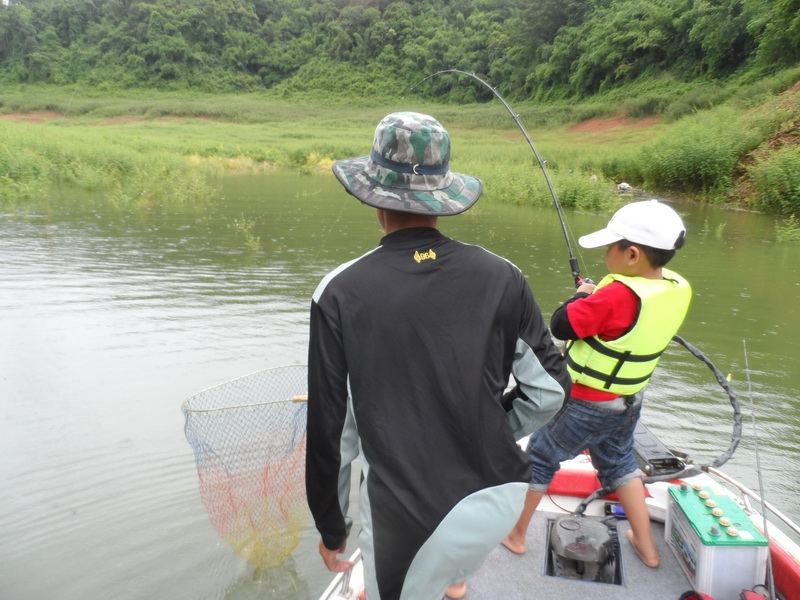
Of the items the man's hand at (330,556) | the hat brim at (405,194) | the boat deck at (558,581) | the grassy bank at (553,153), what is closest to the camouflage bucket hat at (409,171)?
the hat brim at (405,194)

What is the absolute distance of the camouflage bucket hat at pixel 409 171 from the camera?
1481 millimetres

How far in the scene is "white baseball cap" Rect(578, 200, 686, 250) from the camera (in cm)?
222

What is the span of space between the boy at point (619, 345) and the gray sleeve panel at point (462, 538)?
884 millimetres

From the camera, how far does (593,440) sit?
8.24 feet

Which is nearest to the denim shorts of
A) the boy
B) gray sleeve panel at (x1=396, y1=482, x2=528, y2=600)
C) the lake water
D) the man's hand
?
the boy

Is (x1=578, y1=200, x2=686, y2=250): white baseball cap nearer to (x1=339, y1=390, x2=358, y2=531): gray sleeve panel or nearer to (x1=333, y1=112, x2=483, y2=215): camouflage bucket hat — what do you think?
(x1=333, y1=112, x2=483, y2=215): camouflage bucket hat

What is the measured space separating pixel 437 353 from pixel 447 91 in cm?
5732

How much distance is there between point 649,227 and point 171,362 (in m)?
4.56

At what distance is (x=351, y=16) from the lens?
70562 millimetres

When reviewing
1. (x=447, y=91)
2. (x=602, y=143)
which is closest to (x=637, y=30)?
(x=602, y=143)

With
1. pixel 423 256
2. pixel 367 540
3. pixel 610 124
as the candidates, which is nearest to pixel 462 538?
pixel 367 540

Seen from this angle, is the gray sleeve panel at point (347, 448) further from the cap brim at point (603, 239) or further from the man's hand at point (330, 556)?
the cap brim at point (603, 239)

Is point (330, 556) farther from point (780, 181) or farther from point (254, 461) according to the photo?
point (780, 181)

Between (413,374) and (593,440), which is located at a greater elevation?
(413,374)
